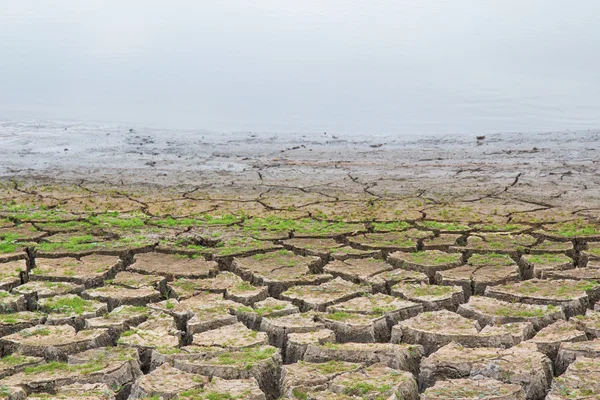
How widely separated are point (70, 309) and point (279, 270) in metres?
1.30

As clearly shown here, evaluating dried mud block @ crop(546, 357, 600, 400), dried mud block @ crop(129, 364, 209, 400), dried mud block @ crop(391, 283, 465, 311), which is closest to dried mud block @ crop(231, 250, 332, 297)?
dried mud block @ crop(391, 283, 465, 311)

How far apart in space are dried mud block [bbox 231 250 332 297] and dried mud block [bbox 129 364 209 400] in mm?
1391

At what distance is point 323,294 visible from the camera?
15.8 ft

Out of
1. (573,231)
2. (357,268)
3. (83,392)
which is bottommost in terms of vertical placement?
(83,392)

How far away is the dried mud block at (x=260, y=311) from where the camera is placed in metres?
4.42

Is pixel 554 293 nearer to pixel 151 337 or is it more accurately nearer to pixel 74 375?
pixel 151 337

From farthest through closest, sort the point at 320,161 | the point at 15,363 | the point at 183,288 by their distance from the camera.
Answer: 1. the point at 320,161
2. the point at 183,288
3. the point at 15,363

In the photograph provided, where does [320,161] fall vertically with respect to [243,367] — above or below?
above

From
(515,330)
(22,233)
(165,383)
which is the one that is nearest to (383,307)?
(515,330)

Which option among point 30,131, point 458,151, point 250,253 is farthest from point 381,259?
point 30,131

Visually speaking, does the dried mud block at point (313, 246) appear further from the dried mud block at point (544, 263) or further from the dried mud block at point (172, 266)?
the dried mud block at point (544, 263)

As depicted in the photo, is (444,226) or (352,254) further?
(444,226)

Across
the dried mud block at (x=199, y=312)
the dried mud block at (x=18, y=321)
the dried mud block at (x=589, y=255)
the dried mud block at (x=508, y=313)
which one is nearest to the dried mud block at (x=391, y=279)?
the dried mud block at (x=508, y=313)

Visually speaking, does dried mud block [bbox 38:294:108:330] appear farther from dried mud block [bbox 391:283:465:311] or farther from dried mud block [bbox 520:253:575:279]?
dried mud block [bbox 520:253:575:279]
